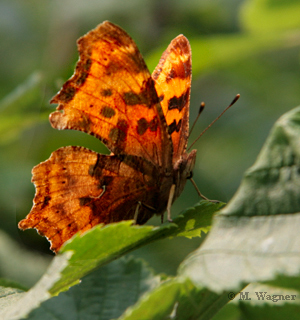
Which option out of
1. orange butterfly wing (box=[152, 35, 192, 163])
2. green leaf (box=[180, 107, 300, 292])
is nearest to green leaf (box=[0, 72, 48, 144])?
orange butterfly wing (box=[152, 35, 192, 163])

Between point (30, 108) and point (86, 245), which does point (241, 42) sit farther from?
point (86, 245)

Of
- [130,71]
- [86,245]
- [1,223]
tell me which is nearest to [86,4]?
[1,223]

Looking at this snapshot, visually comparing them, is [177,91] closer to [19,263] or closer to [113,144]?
[113,144]

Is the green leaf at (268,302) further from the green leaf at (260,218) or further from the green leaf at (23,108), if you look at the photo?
the green leaf at (23,108)

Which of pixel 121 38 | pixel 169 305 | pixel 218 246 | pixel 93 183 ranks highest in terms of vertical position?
pixel 121 38

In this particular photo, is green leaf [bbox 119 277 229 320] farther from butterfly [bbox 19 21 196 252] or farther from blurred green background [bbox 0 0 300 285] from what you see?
blurred green background [bbox 0 0 300 285]

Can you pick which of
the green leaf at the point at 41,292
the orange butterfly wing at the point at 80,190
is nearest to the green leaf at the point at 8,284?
the orange butterfly wing at the point at 80,190
